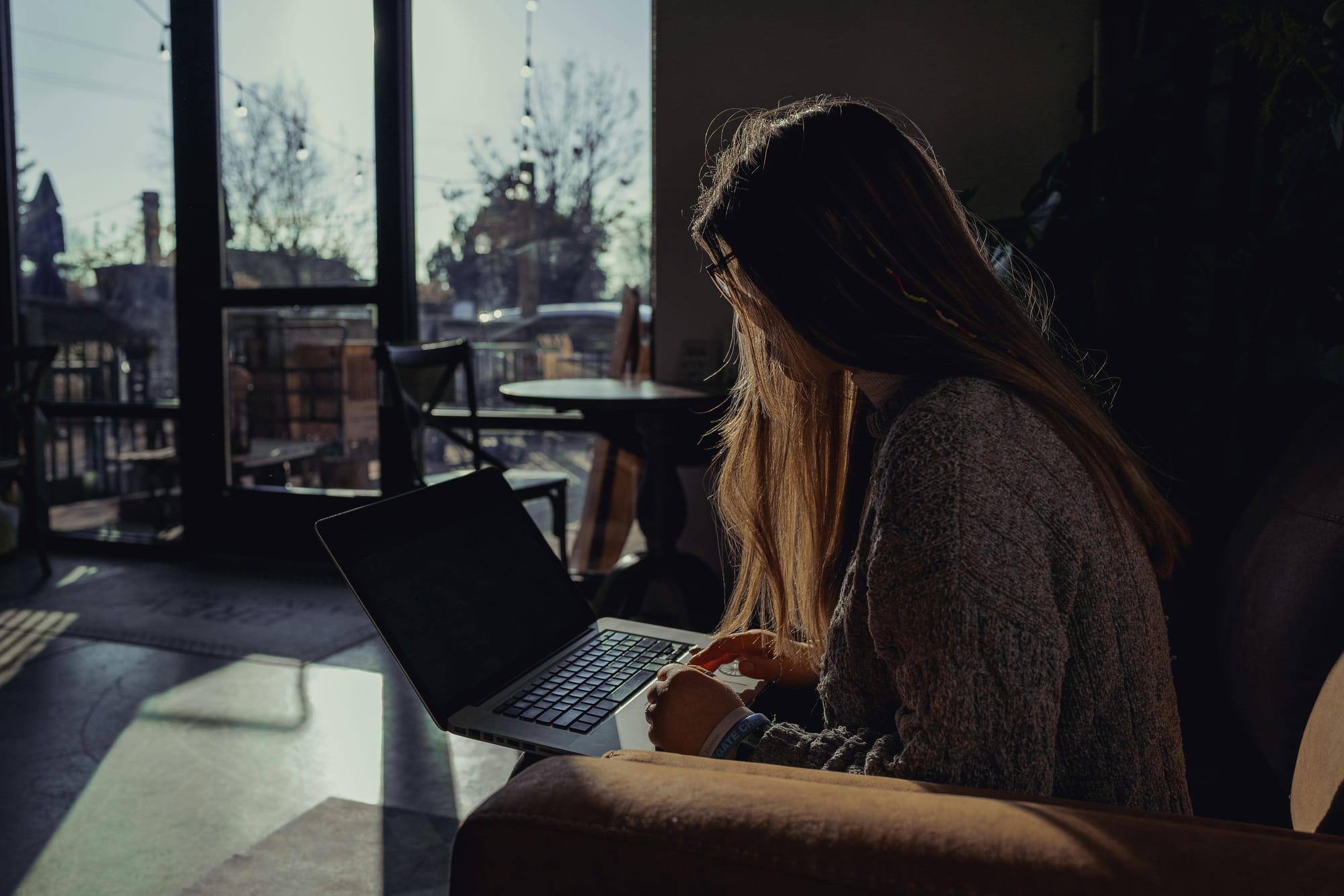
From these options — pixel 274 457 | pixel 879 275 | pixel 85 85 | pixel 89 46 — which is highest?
pixel 89 46

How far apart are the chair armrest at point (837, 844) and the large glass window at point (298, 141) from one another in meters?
3.62

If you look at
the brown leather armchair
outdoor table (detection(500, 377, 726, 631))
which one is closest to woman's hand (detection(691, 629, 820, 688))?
the brown leather armchair

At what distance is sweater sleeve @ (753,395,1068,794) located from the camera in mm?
656

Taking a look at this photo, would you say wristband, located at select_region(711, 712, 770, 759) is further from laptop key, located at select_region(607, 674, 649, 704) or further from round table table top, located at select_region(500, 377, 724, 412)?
round table table top, located at select_region(500, 377, 724, 412)

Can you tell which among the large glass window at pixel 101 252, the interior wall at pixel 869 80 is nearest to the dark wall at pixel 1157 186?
the interior wall at pixel 869 80

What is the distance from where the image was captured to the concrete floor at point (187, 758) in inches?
72.8

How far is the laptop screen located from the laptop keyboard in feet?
0.11

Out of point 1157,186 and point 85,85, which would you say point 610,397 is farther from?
point 85,85

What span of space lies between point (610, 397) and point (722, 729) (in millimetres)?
1617

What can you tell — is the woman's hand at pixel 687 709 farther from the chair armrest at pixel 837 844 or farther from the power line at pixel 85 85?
the power line at pixel 85 85

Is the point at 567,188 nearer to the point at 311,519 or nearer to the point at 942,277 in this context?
the point at 311,519

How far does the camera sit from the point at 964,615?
2.14 ft

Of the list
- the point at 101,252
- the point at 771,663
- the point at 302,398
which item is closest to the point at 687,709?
the point at 771,663

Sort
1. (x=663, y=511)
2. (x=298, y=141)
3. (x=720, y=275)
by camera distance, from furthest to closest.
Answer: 1. (x=298, y=141)
2. (x=663, y=511)
3. (x=720, y=275)
